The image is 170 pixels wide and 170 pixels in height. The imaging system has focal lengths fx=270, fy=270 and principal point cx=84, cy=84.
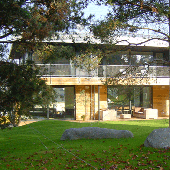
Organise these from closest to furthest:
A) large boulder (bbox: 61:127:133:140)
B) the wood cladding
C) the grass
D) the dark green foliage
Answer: the grass
the dark green foliage
large boulder (bbox: 61:127:133:140)
the wood cladding

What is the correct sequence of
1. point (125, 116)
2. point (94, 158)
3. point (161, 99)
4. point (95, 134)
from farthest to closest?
point (161, 99) < point (125, 116) < point (95, 134) < point (94, 158)

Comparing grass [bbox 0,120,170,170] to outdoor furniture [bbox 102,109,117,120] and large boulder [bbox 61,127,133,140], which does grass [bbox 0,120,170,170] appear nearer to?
large boulder [bbox 61,127,133,140]

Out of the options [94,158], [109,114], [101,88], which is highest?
[101,88]

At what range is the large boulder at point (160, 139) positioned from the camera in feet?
26.3

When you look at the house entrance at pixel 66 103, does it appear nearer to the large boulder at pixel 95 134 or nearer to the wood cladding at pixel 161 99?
the wood cladding at pixel 161 99

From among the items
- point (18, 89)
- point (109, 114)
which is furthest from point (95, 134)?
point (109, 114)

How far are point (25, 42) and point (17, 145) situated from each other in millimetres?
4857

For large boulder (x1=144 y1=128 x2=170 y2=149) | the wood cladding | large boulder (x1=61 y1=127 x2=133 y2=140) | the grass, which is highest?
the wood cladding

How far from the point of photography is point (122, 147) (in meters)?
8.84

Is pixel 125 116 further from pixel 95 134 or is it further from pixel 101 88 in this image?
pixel 95 134

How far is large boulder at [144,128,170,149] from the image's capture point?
26.3 ft

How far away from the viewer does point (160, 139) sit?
813cm

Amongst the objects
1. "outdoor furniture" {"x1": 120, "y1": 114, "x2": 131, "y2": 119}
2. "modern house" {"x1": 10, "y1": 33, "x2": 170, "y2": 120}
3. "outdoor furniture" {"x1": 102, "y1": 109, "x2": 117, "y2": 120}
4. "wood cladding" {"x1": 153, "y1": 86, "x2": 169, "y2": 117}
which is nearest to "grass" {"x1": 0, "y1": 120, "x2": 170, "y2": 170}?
"modern house" {"x1": 10, "y1": 33, "x2": 170, "y2": 120}

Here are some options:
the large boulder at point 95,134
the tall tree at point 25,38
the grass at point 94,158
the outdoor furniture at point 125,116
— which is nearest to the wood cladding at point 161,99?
the outdoor furniture at point 125,116
